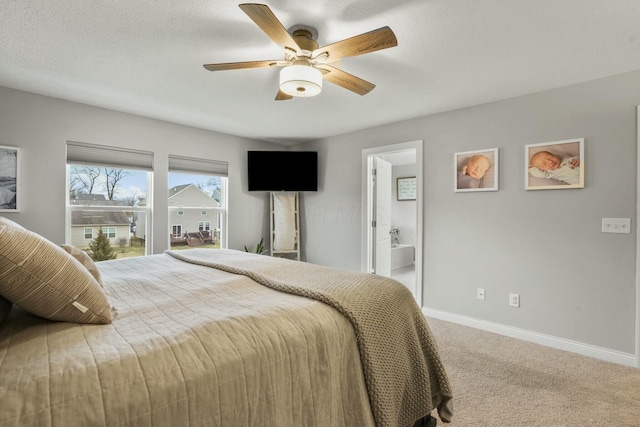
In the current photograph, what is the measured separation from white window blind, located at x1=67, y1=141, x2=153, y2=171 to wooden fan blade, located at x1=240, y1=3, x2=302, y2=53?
2722mm

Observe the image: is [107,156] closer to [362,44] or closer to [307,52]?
[307,52]

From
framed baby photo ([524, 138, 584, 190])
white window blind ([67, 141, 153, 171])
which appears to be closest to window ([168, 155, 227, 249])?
white window blind ([67, 141, 153, 171])

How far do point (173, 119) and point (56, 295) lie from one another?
130 inches

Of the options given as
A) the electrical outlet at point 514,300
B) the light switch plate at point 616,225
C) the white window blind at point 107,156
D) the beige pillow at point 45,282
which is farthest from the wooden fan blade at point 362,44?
the white window blind at point 107,156

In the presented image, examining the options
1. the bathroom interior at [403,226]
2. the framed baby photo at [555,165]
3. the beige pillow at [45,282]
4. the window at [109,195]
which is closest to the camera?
the beige pillow at [45,282]

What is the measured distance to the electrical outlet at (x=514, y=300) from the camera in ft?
9.79

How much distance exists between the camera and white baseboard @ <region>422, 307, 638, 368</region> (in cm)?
248

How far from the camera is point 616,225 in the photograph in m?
2.51

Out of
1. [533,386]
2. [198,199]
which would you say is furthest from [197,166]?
[533,386]

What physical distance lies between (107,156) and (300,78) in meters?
2.76

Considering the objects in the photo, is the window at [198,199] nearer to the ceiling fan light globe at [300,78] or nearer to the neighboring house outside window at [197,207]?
the neighboring house outside window at [197,207]

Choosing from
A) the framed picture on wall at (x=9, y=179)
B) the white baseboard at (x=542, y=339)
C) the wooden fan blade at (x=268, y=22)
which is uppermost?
the wooden fan blade at (x=268, y=22)

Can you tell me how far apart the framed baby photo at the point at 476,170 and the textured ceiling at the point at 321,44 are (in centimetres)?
54

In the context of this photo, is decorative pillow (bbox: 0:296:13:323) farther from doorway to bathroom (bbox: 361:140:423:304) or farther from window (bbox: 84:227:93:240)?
doorway to bathroom (bbox: 361:140:423:304)
